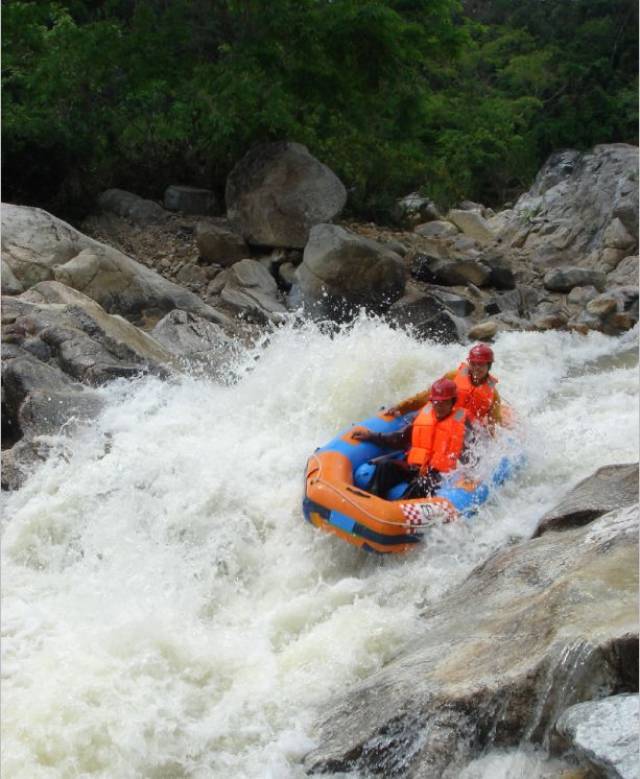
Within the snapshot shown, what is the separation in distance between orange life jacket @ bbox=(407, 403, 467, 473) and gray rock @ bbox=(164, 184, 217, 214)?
8.45 meters

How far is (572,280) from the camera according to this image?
46.4ft

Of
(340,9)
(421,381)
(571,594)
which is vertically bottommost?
(421,381)

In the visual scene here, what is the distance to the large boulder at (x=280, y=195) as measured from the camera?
12602 mm

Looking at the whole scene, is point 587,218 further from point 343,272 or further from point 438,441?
point 438,441

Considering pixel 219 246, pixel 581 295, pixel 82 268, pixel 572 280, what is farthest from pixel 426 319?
pixel 82 268

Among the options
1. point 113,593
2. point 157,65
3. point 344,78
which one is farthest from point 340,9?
point 113,593

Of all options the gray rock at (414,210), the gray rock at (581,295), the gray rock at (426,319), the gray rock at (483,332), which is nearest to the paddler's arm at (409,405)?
the gray rock at (426,319)

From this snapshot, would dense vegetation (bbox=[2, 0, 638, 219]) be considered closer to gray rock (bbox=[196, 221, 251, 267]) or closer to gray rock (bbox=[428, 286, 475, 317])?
gray rock (bbox=[196, 221, 251, 267])

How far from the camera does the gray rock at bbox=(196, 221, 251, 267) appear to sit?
40.6ft

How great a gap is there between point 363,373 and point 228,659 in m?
3.88

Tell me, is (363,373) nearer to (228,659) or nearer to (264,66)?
(228,659)

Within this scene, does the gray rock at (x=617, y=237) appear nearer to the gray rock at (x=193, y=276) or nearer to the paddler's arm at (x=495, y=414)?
the gray rock at (x=193, y=276)

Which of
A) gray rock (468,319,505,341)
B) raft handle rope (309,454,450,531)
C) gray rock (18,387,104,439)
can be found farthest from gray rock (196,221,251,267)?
raft handle rope (309,454,450,531)

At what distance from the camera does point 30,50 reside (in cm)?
1270
